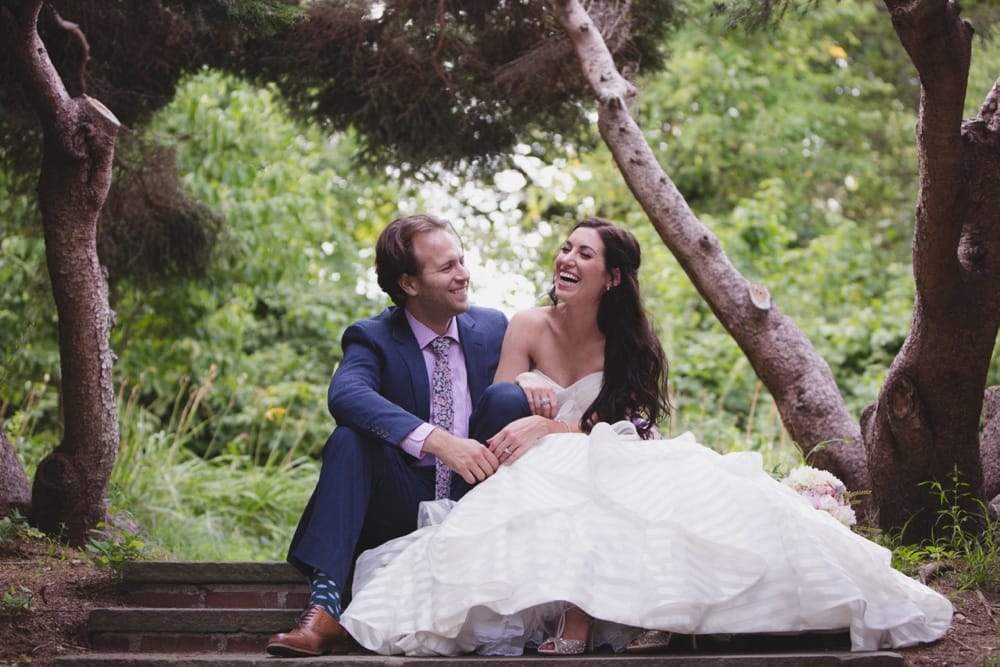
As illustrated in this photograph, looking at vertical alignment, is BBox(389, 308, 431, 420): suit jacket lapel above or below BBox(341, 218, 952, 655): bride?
above

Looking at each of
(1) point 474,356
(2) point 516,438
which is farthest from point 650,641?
(1) point 474,356

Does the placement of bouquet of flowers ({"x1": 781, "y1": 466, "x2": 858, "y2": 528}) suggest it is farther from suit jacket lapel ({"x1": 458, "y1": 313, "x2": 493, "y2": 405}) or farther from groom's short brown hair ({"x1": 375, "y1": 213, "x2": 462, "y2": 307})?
groom's short brown hair ({"x1": 375, "y1": 213, "x2": 462, "y2": 307})

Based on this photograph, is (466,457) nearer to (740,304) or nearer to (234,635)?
(234,635)

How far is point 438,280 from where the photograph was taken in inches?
166

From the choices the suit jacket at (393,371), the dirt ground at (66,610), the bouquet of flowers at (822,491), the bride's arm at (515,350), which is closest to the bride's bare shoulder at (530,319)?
the bride's arm at (515,350)

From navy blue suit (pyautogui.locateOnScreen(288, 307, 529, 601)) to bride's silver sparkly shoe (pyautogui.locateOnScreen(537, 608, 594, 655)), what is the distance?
0.70 meters

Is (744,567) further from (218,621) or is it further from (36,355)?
(36,355)

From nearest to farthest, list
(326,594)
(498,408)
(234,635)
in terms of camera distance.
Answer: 1. (326,594)
2. (498,408)
3. (234,635)

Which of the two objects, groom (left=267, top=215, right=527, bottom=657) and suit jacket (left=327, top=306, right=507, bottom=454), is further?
suit jacket (left=327, top=306, right=507, bottom=454)

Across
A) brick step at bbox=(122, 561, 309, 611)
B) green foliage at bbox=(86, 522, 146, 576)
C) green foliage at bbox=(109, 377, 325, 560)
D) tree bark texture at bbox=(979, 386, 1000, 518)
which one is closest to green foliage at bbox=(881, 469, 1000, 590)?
tree bark texture at bbox=(979, 386, 1000, 518)

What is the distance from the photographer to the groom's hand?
3727 mm

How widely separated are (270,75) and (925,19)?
13.7ft

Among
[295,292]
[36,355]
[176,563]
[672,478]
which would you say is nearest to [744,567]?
[672,478]

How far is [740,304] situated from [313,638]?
278cm
